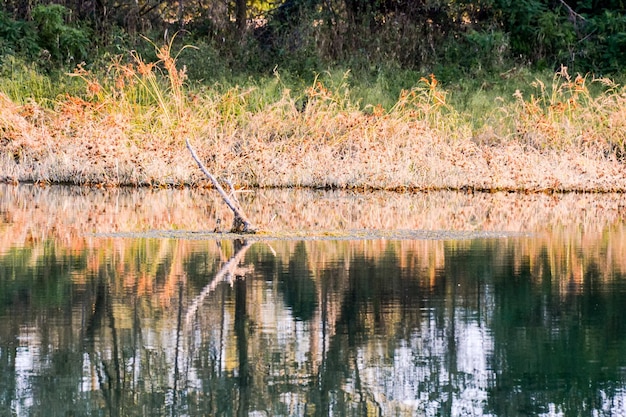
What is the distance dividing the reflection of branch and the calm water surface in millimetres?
29

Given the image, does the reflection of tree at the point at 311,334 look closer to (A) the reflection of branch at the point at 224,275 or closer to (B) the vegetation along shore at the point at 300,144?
(A) the reflection of branch at the point at 224,275

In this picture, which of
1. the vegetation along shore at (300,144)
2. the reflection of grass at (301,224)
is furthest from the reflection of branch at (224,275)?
the vegetation along shore at (300,144)

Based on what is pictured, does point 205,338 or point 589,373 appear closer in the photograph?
point 589,373

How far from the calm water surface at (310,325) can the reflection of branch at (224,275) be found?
29 millimetres

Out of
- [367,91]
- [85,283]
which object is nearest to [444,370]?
[85,283]

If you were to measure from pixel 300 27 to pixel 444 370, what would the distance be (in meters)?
30.2

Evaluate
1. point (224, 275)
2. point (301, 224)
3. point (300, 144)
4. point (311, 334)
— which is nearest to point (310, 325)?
point (311, 334)

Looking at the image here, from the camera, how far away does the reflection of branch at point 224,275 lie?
29.3ft

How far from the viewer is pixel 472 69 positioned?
35406mm

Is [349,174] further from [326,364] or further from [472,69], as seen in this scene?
[326,364]

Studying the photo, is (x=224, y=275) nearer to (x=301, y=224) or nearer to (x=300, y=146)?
(x=301, y=224)

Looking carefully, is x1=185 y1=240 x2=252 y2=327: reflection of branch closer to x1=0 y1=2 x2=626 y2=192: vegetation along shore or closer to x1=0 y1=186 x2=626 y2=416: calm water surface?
x1=0 y1=186 x2=626 y2=416: calm water surface

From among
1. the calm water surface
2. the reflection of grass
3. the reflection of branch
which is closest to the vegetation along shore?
the reflection of grass

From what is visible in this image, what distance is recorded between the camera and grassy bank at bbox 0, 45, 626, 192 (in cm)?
2406
